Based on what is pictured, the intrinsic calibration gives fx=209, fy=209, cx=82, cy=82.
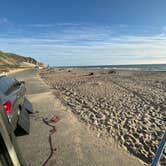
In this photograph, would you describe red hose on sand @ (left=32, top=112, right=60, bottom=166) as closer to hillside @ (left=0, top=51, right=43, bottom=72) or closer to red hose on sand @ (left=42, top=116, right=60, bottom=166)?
red hose on sand @ (left=42, top=116, right=60, bottom=166)

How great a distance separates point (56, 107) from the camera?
8297mm

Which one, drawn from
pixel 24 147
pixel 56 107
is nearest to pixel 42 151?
pixel 24 147

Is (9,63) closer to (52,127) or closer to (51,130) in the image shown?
(52,127)

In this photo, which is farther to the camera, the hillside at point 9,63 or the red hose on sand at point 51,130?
the hillside at point 9,63

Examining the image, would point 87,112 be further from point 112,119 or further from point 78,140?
point 78,140

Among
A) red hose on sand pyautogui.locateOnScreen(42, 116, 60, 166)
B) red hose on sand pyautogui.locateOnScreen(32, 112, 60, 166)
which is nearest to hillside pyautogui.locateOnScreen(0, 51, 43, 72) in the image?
red hose on sand pyautogui.locateOnScreen(32, 112, 60, 166)

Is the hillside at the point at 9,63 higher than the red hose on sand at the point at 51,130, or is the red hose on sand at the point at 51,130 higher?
the red hose on sand at the point at 51,130

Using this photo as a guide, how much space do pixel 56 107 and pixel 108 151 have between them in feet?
14.2

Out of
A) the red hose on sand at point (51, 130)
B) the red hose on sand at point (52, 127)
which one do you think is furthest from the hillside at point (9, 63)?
the red hose on sand at point (51, 130)

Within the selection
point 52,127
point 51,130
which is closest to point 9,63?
point 52,127

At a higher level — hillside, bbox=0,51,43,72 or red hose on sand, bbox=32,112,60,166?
red hose on sand, bbox=32,112,60,166

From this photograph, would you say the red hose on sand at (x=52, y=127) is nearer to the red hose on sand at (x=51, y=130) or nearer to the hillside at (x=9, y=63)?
the red hose on sand at (x=51, y=130)

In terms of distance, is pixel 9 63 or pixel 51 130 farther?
pixel 9 63

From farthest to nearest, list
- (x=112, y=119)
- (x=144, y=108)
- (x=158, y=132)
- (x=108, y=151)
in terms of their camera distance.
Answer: (x=144, y=108) < (x=112, y=119) < (x=158, y=132) < (x=108, y=151)
